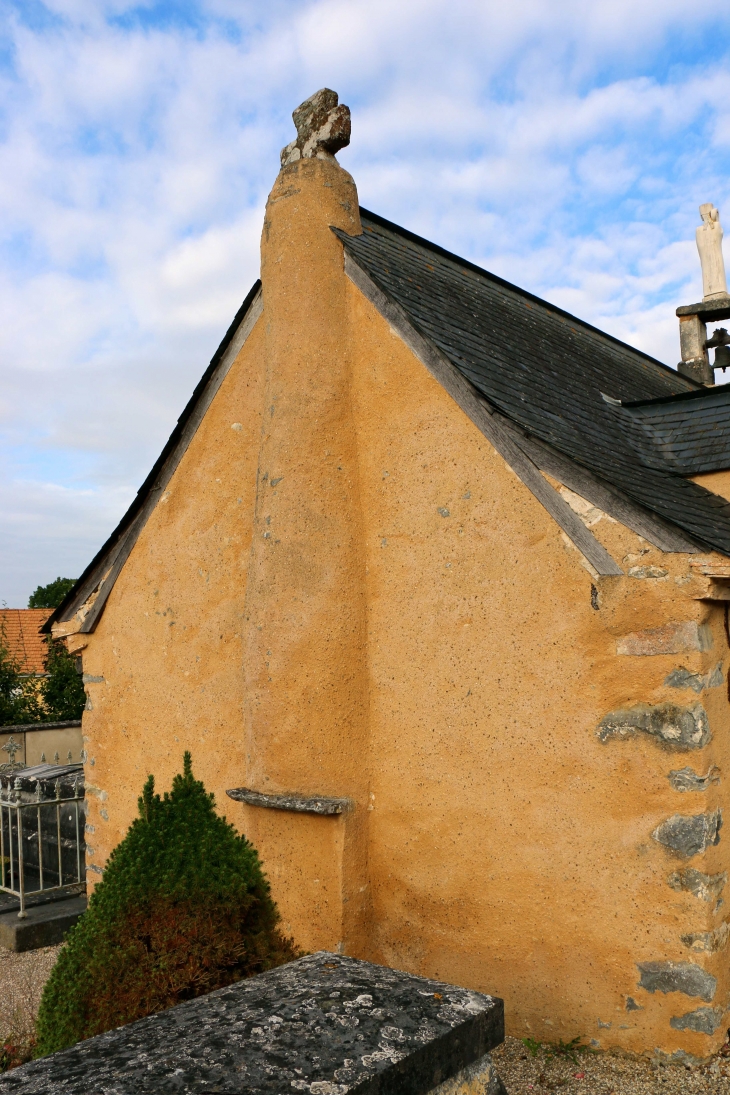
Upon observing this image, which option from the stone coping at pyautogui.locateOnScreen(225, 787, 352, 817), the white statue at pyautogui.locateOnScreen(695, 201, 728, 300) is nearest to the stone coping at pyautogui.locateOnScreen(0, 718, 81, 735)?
the stone coping at pyautogui.locateOnScreen(225, 787, 352, 817)

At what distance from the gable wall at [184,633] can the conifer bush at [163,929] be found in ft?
3.23

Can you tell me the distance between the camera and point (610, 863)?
3984mm

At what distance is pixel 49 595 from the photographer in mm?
29672

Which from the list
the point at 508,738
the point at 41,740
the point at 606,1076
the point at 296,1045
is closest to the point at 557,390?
the point at 508,738

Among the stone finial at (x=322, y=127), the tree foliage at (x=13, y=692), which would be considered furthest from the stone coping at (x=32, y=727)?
the stone finial at (x=322, y=127)

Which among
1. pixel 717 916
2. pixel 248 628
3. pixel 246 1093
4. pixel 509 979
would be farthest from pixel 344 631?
pixel 246 1093

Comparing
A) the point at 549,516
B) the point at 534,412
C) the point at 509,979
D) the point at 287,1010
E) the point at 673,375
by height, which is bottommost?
the point at 509,979

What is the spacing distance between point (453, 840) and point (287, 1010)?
2.27m

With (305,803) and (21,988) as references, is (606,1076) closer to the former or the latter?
(305,803)

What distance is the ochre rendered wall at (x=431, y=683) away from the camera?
3926 millimetres

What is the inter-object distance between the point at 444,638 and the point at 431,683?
0.85 feet

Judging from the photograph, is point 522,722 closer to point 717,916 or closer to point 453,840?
point 453,840

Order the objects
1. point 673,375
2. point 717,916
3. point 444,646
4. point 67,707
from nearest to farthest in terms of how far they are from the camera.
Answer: point 717,916 → point 444,646 → point 673,375 → point 67,707

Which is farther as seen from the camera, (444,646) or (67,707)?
(67,707)
